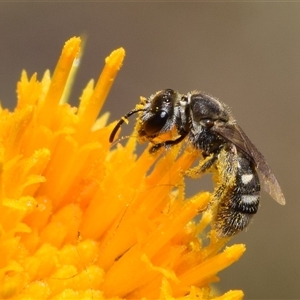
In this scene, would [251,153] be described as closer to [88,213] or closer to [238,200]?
[238,200]

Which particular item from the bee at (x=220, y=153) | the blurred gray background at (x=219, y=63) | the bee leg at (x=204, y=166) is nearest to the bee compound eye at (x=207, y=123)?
the bee at (x=220, y=153)

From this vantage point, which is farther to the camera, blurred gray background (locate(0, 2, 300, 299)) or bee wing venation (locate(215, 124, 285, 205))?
blurred gray background (locate(0, 2, 300, 299))

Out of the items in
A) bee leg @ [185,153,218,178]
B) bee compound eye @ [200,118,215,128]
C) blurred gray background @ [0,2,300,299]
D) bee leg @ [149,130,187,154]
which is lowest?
bee leg @ [185,153,218,178]

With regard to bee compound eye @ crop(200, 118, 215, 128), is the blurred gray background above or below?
above

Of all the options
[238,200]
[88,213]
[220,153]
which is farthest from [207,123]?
[88,213]

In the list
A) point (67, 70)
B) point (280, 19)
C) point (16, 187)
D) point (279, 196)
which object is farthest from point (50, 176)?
point (280, 19)

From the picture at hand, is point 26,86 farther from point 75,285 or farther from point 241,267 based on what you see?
point 241,267

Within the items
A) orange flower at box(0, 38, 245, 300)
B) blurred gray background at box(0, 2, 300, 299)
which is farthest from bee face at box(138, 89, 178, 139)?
blurred gray background at box(0, 2, 300, 299)

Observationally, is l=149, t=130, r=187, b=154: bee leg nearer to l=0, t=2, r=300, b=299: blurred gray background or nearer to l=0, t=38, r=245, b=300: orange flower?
l=0, t=38, r=245, b=300: orange flower
